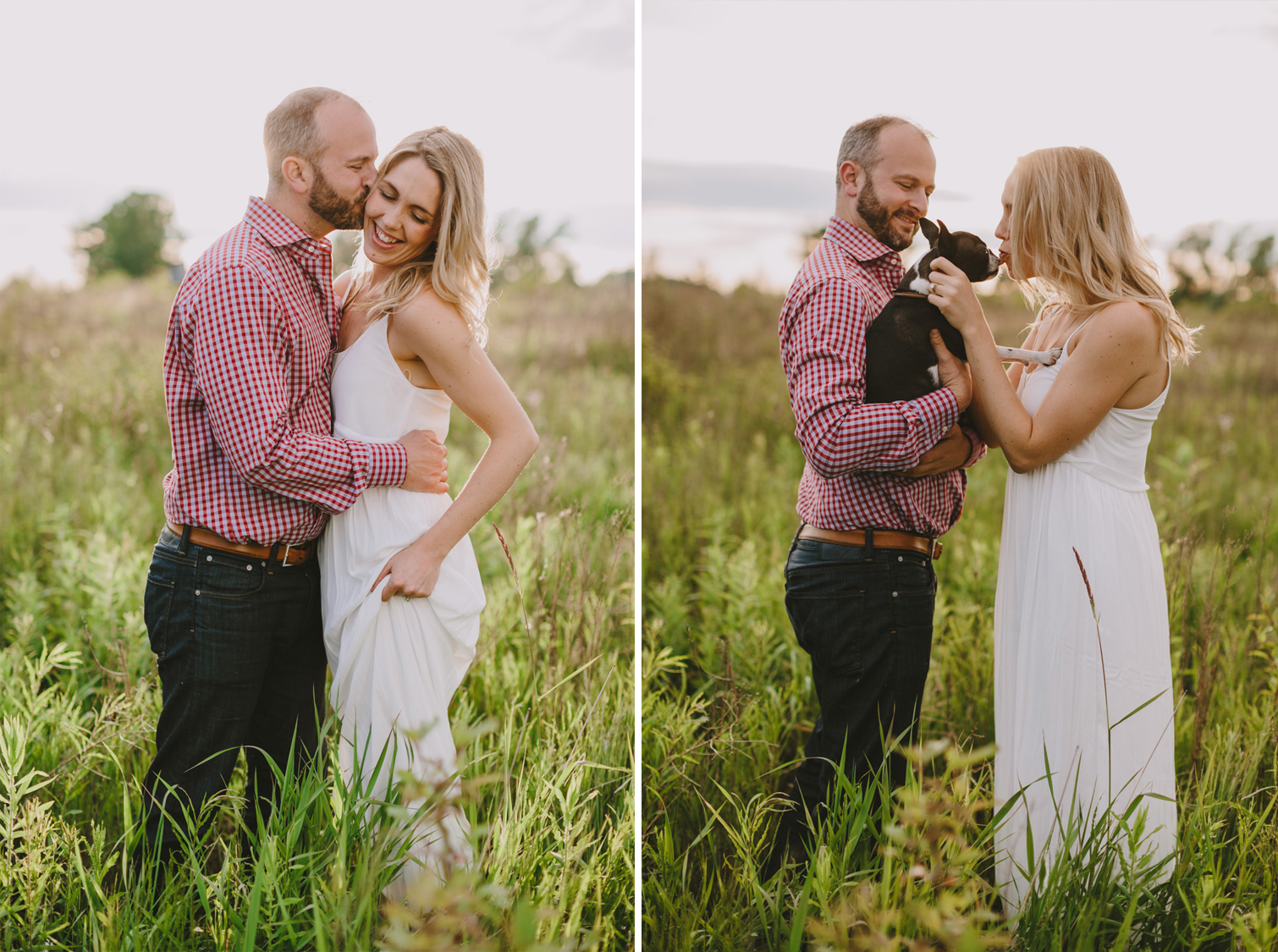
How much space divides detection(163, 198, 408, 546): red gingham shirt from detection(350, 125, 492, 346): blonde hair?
0.21 metres

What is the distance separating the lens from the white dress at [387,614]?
2.09m

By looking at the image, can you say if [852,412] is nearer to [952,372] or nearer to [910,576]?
[952,372]

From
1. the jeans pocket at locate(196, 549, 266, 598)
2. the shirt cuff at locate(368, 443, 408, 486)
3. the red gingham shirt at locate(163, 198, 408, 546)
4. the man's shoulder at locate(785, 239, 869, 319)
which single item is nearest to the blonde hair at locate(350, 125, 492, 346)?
the red gingham shirt at locate(163, 198, 408, 546)

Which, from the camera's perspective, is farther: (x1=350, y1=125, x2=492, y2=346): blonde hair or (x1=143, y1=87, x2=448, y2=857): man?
(x1=350, y1=125, x2=492, y2=346): blonde hair

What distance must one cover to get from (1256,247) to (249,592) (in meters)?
12.0

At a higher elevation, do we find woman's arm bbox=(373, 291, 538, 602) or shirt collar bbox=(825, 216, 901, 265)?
shirt collar bbox=(825, 216, 901, 265)

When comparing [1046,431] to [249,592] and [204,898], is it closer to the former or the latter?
[249,592]

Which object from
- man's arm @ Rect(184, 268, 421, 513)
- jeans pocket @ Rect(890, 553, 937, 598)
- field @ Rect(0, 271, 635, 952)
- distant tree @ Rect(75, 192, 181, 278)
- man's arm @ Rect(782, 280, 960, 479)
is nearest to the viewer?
field @ Rect(0, 271, 635, 952)

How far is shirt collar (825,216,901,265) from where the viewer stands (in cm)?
232

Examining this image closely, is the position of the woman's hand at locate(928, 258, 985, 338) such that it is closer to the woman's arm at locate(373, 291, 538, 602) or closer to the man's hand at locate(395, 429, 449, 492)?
the woman's arm at locate(373, 291, 538, 602)

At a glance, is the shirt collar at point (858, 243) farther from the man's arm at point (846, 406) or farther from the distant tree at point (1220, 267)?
the distant tree at point (1220, 267)

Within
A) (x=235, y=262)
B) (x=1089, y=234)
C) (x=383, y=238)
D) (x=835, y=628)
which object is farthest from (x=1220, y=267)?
(x=235, y=262)

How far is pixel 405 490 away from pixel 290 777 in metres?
0.76

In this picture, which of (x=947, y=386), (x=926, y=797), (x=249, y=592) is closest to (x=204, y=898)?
(x=249, y=592)
